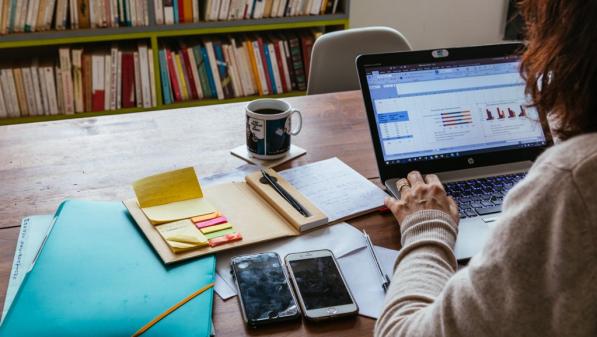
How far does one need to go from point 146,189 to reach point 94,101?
1.65 metres

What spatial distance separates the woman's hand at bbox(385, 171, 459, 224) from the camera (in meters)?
1.05

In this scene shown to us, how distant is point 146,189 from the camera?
3.88ft

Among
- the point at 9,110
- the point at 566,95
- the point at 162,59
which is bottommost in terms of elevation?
the point at 9,110

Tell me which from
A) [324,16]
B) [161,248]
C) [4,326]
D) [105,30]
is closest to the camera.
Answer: [4,326]

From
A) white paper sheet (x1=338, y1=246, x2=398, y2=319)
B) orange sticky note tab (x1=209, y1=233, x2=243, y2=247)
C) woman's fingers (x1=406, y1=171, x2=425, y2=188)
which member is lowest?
white paper sheet (x1=338, y1=246, x2=398, y2=319)

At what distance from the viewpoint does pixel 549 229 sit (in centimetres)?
63

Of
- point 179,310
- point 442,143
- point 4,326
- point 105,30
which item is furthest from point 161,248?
point 105,30

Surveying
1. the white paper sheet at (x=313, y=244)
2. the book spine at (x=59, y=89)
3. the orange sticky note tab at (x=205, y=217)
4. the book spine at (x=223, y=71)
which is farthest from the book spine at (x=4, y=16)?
the white paper sheet at (x=313, y=244)

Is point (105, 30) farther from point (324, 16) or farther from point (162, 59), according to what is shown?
point (324, 16)

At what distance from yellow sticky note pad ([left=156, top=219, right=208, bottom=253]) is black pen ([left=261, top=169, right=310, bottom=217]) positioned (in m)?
0.19

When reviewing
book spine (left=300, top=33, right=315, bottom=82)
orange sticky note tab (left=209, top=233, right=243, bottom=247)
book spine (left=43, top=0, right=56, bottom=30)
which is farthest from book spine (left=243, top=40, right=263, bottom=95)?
orange sticky note tab (left=209, top=233, right=243, bottom=247)

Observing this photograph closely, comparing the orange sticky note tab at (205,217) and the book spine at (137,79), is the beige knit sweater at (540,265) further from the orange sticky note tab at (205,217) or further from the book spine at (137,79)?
the book spine at (137,79)

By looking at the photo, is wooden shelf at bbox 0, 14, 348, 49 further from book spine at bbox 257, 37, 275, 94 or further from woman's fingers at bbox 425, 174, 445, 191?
woman's fingers at bbox 425, 174, 445, 191

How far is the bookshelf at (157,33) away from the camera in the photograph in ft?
8.23
